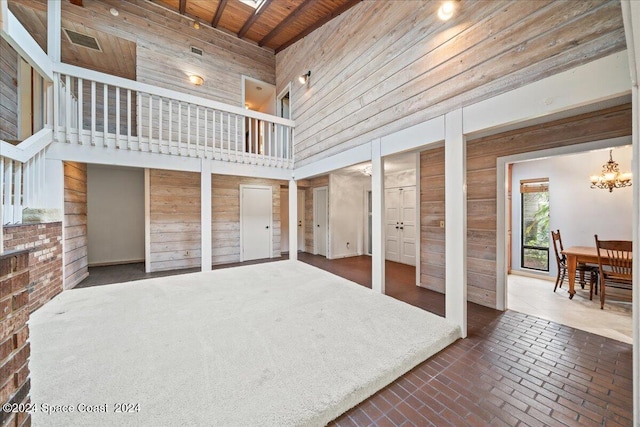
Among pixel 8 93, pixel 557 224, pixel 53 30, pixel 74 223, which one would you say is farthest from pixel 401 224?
pixel 8 93

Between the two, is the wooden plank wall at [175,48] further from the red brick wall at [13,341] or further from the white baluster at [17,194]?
the red brick wall at [13,341]

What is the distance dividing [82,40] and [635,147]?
8184mm

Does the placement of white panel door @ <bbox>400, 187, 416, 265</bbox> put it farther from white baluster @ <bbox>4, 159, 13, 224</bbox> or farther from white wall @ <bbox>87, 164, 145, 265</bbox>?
white wall @ <bbox>87, 164, 145, 265</bbox>

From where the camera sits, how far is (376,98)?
3416mm

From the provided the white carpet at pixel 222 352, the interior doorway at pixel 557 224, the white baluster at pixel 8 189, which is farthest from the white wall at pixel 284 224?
the interior doorway at pixel 557 224

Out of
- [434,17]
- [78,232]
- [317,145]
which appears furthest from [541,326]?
[78,232]

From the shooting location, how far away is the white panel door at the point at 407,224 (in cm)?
574

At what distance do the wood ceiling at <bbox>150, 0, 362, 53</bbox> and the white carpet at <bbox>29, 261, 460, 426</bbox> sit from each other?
16.6 ft

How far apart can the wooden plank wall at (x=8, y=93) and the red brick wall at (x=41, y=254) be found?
1.92 m

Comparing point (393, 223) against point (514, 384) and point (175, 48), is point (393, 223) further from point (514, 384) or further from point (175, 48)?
point (175, 48)

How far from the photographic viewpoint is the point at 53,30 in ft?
12.0

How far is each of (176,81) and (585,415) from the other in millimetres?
7591

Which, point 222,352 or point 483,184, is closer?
point 222,352

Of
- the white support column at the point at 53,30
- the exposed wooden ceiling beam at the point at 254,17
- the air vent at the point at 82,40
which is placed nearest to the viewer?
the white support column at the point at 53,30
